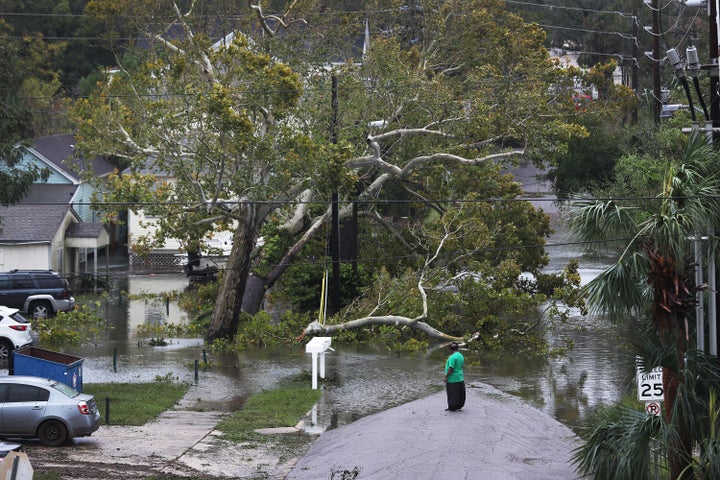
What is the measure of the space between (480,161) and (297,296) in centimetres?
726

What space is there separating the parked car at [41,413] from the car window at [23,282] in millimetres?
14862

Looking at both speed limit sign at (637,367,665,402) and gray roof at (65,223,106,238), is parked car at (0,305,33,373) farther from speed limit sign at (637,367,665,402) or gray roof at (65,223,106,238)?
speed limit sign at (637,367,665,402)

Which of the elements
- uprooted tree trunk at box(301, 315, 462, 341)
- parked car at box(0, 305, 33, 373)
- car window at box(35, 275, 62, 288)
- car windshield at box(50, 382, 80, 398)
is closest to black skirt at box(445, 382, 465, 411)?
car windshield at box(50, 382, 80, 398)

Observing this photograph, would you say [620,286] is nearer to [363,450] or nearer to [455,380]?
[363,450]

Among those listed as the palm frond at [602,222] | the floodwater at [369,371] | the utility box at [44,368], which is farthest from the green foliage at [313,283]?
the palm frond at [602,222]

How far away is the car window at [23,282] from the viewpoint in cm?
3144

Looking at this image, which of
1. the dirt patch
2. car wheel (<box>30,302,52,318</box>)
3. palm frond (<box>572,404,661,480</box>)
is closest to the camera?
palm frond (<box>572,404,661,480</box>)

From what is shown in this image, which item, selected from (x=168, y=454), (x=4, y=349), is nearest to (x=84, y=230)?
(x=4, y=349)

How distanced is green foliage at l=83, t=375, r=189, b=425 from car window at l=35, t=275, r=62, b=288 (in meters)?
9.67

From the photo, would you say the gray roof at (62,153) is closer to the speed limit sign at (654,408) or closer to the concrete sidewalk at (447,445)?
the concrete sidewalk at (447,445)

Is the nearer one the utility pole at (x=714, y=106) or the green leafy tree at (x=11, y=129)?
the utility pole at (x=714, y=106)

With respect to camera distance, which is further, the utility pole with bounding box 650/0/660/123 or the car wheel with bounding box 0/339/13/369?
the utility pole with bounding box 650/0/660/123

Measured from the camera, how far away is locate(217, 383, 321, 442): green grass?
744 inches

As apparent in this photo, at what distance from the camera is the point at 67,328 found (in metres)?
29.4
